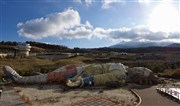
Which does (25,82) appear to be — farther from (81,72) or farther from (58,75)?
(81,72)

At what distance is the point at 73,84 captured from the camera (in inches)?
1283

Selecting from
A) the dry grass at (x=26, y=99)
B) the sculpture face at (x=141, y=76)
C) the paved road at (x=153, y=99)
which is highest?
the sculpture face at (x=141, y=76)

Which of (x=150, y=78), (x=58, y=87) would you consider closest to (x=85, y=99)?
(x=58, y=87)

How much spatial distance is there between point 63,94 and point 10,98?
5.65 metres

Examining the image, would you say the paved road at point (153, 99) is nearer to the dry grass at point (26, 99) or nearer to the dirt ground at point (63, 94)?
the dirt ground at point (63, 94)

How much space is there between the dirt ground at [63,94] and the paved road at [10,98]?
100cm

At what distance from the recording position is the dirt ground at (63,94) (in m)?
26.0

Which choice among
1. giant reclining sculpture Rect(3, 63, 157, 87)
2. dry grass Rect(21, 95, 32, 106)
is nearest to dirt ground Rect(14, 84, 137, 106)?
dry grass Rect(21, 95, 32, 106)

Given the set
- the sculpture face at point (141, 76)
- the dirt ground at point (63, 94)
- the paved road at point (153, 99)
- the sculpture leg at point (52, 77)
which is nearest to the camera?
the paved road at point (153, 99)

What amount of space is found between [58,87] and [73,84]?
7.23 feet

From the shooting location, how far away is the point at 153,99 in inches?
1037

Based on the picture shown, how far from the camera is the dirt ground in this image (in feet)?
85.4

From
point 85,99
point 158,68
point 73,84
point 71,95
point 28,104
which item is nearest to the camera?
point 28,104

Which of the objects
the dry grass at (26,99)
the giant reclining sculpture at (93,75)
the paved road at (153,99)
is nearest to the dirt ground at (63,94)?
the dry grass at (26,99)
